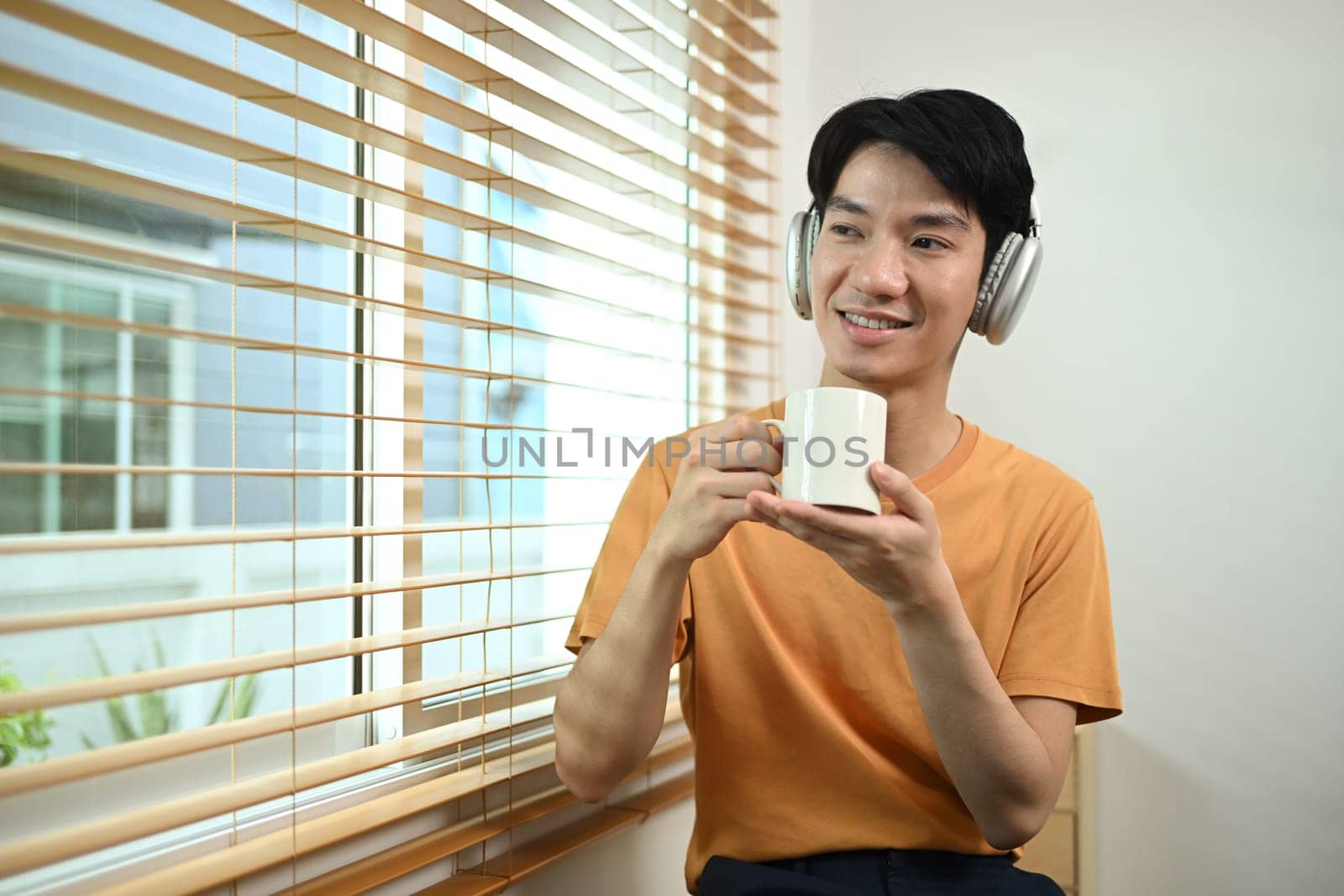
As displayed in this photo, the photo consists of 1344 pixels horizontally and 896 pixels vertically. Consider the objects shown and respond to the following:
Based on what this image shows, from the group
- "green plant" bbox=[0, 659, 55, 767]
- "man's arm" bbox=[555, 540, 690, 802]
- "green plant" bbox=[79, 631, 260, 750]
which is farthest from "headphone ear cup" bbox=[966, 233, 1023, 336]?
"green plant" bbox=[0, 659, 55, 767]

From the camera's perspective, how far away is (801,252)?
3.92ft

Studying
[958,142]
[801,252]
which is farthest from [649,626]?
[958,142]

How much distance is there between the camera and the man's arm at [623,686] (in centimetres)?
92

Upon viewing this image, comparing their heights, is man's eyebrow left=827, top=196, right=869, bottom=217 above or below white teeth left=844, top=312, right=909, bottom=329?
above

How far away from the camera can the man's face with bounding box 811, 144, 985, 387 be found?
109 centimetres

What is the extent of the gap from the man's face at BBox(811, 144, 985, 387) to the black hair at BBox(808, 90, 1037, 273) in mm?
14

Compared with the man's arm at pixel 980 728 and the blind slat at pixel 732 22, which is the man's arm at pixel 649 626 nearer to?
the man's arm at pixel 980 728

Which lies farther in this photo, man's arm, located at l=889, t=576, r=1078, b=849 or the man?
the man

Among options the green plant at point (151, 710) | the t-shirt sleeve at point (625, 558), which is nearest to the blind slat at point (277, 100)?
the t-shirt sleeve at point (625, 558)

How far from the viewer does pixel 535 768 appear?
45.4 inches

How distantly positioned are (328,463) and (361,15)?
44 centimetres

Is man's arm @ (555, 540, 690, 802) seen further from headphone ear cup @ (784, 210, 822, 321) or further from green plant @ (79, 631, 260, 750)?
headphone ear cup @ (784, 210, 822, 321)

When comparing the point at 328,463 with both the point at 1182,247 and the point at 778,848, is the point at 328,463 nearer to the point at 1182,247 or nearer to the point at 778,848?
the point at 778,848

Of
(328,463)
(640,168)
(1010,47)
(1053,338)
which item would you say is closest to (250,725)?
(328,463)
